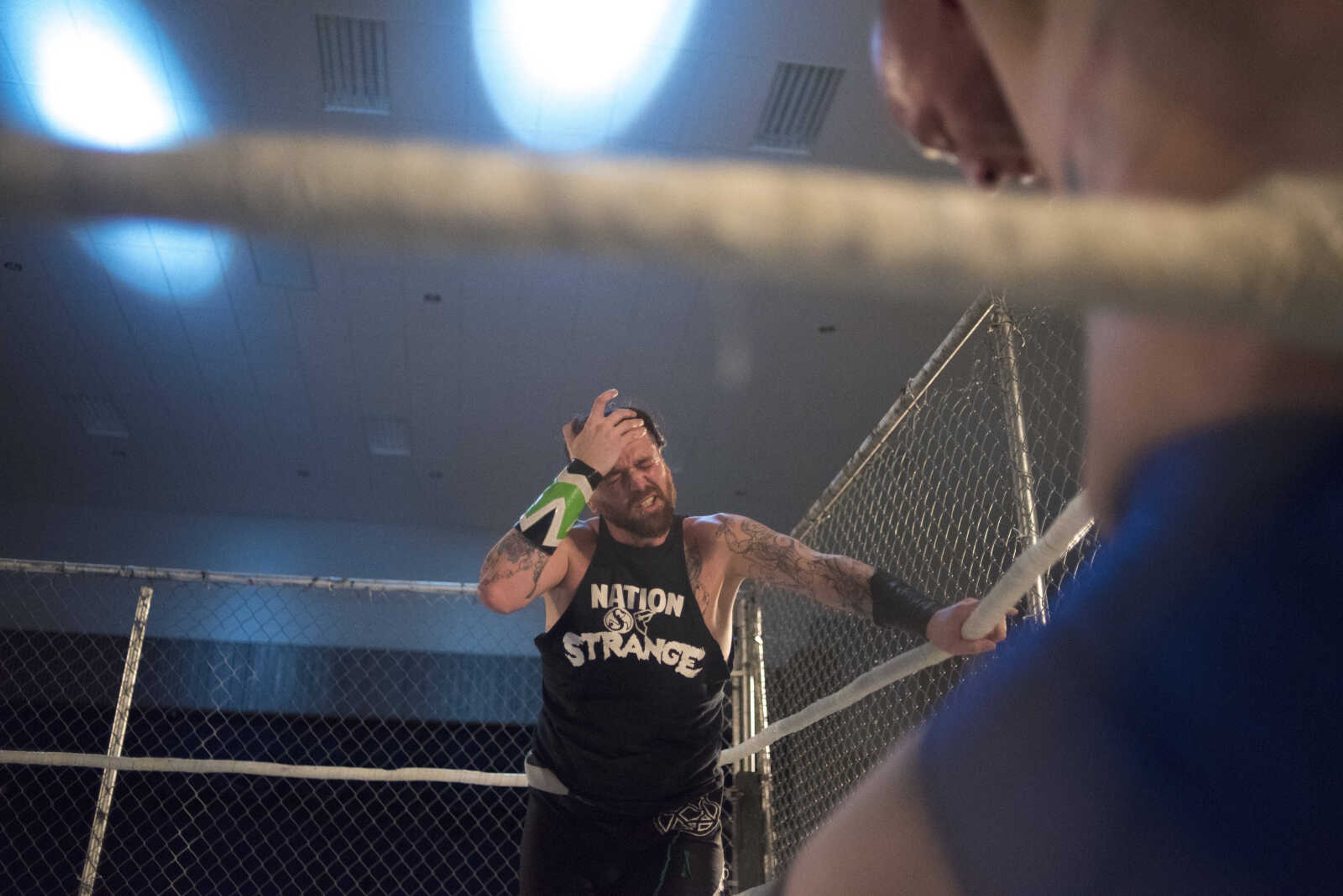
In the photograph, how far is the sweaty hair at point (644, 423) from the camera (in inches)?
79.8

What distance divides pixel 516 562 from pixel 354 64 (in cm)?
318

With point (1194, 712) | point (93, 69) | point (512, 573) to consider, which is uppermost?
point (93, 69)

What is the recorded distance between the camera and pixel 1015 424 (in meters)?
1.82

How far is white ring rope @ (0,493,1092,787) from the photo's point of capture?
1.25 m

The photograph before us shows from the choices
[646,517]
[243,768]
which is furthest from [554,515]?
[243,768]

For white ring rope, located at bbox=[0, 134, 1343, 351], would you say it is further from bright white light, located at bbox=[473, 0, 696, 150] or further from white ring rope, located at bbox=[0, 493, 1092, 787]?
bright white light, located at bbox=[473, 0, 696, 150]

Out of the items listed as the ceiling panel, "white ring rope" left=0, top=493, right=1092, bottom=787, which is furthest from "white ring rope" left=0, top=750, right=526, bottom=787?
the ceiling panel

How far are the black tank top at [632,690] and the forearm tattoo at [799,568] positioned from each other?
0.15m

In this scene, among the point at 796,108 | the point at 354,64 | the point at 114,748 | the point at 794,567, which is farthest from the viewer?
the point at 796,108

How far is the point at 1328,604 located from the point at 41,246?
19.7 ft

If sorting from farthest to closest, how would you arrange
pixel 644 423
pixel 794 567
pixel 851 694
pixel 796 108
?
pixel 796 108, pixel 644 423, pixel 794 567, pixel 851 694

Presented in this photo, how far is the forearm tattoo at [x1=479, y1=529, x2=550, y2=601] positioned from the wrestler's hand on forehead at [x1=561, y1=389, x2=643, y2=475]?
19 cm

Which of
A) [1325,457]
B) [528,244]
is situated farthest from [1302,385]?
[528,244]

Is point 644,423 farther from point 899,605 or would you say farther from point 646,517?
point 899,605
